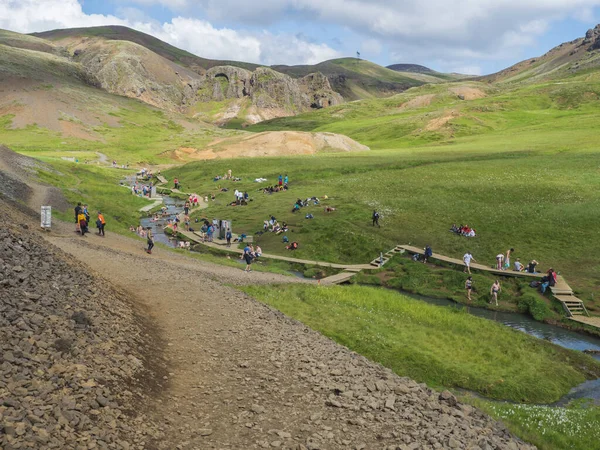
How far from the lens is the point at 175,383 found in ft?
51.0

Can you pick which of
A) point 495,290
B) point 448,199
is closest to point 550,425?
point 495,290

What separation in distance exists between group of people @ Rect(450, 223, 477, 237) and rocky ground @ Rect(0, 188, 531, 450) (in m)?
41.4

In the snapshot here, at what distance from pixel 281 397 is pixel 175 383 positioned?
3.37 meters

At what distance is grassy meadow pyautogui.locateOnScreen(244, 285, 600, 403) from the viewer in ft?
90.3

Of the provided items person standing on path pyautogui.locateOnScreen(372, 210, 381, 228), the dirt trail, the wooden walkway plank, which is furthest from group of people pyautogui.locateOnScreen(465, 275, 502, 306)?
the dirt trail

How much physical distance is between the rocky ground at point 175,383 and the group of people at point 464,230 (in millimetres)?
41430

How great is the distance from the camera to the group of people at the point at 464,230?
59219 mm

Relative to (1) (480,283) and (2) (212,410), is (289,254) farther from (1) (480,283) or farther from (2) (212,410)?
(2) (212,410)

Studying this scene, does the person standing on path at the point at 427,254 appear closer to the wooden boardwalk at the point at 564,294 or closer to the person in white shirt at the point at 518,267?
the wooden boardwalk at the point at 564,294

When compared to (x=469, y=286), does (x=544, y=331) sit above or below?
below

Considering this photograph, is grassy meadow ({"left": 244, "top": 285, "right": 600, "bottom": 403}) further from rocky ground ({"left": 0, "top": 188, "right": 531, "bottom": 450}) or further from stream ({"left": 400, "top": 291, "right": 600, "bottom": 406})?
rocky ground ({"left": 0, "top": 188, "right": 531, "bottom": 450})

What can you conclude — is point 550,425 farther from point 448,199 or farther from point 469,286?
point 448,199

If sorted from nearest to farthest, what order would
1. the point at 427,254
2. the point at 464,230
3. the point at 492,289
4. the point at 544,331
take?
1. the point at 544,331
2. the point at 492,289
3. the point at 427,254
4. the point at 464,230

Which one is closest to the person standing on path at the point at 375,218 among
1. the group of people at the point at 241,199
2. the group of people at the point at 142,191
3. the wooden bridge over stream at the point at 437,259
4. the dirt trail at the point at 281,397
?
the wooden bridge over stream at the point at 437,259
